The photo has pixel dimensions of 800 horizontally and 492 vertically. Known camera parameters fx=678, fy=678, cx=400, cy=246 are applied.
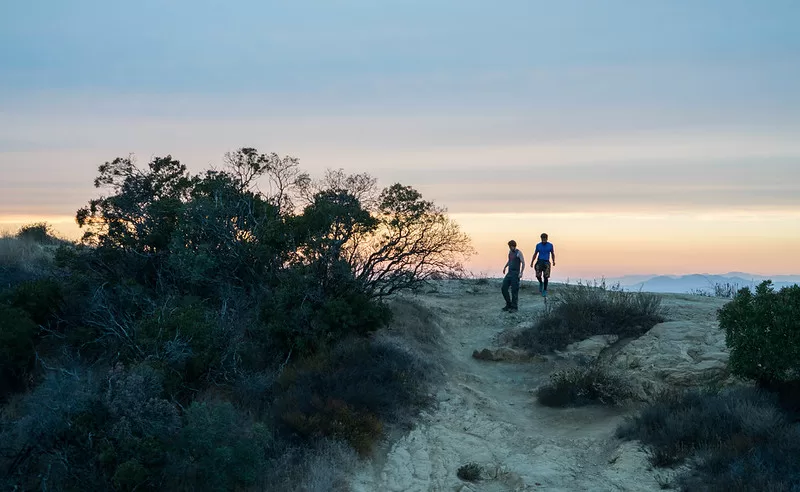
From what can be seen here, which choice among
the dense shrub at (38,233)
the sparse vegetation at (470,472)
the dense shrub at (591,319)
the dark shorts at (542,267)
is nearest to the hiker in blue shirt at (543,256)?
the dark shorts at (542,267)

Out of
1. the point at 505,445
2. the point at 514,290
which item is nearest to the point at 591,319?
the point at 514,290

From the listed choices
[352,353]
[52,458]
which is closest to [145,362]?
[52,458]

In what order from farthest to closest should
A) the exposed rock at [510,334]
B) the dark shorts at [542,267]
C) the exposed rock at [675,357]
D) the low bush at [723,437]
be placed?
1. the dark shorts at [542,267]
2. the exposed rock at [510,334]
3. the exposed rock at [675,357]
4. the low bush at [723,437]

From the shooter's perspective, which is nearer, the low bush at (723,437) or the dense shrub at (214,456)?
the low bush at (723,437)

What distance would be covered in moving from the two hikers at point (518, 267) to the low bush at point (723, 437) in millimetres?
8150

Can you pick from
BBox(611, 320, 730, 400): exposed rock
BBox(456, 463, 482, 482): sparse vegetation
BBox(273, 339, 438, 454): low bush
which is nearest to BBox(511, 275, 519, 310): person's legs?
BBox(611, 320, 730, 400): exposed rock

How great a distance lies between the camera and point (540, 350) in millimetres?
14750

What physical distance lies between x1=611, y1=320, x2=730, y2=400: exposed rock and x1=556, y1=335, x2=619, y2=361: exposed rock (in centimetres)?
58

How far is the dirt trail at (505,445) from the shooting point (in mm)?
9102

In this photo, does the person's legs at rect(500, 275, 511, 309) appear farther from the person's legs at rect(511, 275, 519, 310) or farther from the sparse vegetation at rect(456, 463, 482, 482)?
the sparse vegetation at rect(456, 463, 482, 482)

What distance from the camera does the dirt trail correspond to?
29.9ft

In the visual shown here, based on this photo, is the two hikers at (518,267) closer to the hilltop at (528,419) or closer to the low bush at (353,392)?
the hilltop at (528,419)

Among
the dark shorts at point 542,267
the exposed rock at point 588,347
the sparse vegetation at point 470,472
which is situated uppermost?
the dark shorts at point 542,267

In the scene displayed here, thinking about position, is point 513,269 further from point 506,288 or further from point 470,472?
point 470,472
